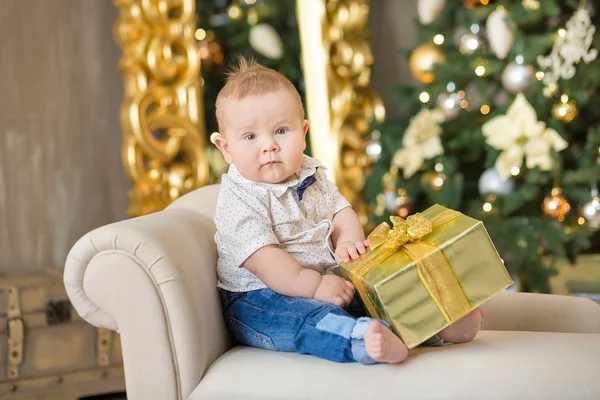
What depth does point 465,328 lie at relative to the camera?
1.68 meters

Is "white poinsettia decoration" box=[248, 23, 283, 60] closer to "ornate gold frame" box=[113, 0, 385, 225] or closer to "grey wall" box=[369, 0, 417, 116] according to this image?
"ornate gold frame" box=[113, 0, 385, 225]

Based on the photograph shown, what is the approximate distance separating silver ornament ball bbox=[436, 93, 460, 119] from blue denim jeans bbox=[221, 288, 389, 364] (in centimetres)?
196

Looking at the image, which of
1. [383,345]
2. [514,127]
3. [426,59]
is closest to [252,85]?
[383,345]

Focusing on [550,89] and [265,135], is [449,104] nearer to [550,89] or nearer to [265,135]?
[550,89]

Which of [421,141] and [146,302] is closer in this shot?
[146,302]

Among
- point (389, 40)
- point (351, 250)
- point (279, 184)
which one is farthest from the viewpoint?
point (389, 40)

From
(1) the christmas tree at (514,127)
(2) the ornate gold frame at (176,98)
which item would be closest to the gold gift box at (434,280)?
(1) the christmas tree at (514,127)

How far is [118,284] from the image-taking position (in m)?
1.69

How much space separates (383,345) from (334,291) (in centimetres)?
29

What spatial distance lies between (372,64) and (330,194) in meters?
2.73

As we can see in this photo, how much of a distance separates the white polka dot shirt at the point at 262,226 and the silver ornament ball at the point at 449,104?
178 cm

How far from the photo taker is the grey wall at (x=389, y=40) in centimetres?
471

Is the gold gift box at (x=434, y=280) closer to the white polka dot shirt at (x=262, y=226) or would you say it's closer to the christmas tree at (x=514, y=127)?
the white polka dot shirt at (x=262, y=226)

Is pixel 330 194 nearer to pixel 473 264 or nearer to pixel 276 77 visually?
pixel 276 77
